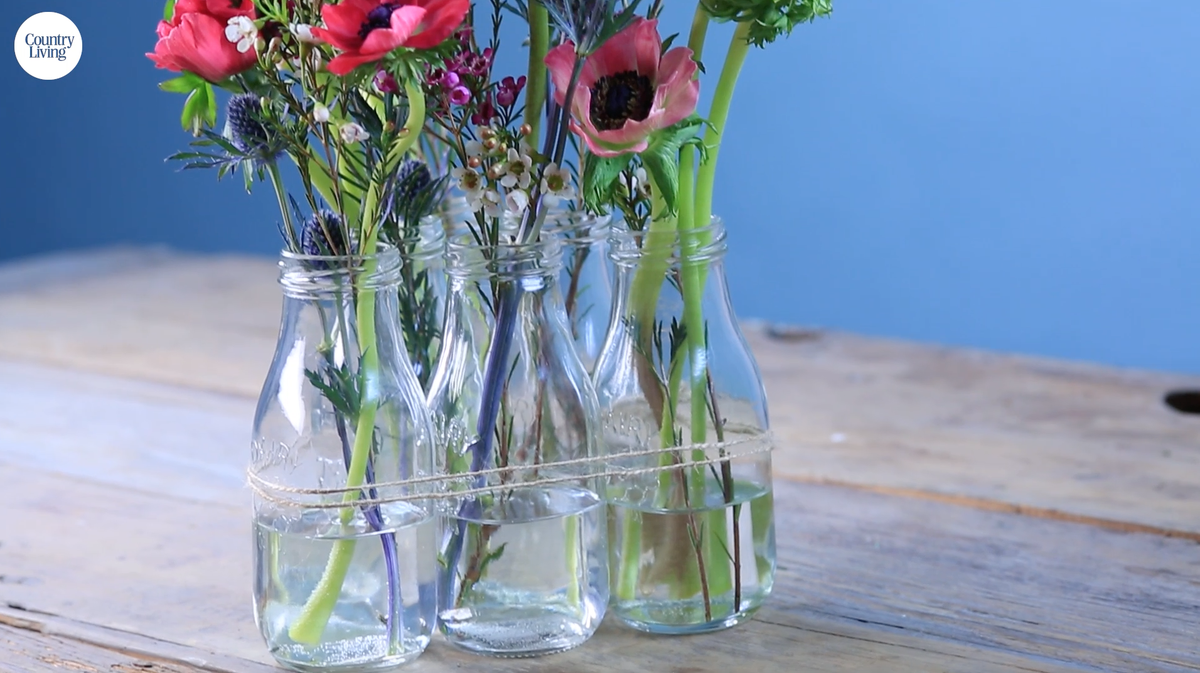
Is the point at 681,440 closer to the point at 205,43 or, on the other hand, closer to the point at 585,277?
the point at 585,277

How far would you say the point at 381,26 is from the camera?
1.68 ft

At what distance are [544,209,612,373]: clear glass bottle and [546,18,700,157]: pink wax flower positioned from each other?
111 millimetres

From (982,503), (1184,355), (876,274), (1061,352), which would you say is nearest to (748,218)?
(876,274)

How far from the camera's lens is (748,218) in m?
2.34

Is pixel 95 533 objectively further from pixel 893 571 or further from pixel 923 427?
pixel 923 427

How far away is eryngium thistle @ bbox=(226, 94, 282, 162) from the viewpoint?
0.57 metres

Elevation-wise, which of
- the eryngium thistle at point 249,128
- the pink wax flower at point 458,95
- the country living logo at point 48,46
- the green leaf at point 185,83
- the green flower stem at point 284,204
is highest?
the country living logo at point 48,46

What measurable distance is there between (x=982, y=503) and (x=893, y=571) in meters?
0.14

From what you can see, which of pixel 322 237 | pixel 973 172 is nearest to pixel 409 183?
pixel 322 237

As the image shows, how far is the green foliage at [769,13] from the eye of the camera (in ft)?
1.92

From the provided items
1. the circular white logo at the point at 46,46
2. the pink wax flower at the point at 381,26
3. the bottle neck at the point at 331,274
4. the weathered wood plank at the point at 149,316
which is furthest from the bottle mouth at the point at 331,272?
the weathered wood plank at the point at 149,316

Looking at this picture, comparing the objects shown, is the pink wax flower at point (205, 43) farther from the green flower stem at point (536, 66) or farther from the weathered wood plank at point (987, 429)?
the weathered wood plank at point (987, 429)

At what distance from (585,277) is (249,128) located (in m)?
0.22

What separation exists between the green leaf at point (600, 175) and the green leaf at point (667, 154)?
11 mm
